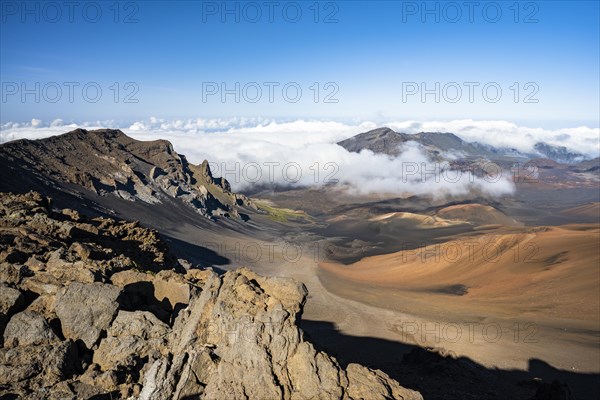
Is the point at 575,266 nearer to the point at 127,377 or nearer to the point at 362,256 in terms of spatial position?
the point at 362,256

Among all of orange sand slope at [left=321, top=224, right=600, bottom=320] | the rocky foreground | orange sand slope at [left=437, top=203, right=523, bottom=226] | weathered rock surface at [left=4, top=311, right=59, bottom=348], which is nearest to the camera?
the rocky foreground

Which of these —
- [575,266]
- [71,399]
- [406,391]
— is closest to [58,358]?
[71,399]

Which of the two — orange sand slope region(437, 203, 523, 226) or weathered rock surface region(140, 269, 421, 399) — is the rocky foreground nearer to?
weathered rock surface region(140, 269, 421, 399)

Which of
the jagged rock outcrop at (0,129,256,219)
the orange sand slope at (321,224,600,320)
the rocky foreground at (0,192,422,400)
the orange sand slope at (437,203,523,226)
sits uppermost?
the jagged rock outcrop at (0,129,256,219)

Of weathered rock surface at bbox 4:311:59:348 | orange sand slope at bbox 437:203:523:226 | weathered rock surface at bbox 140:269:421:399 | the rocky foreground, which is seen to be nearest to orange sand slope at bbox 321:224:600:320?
weathered rock surface at bbox 140:269:421:399

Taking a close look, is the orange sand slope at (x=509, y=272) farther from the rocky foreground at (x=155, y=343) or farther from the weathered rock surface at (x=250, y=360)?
the rocky foreground at (x=155, y=343)
